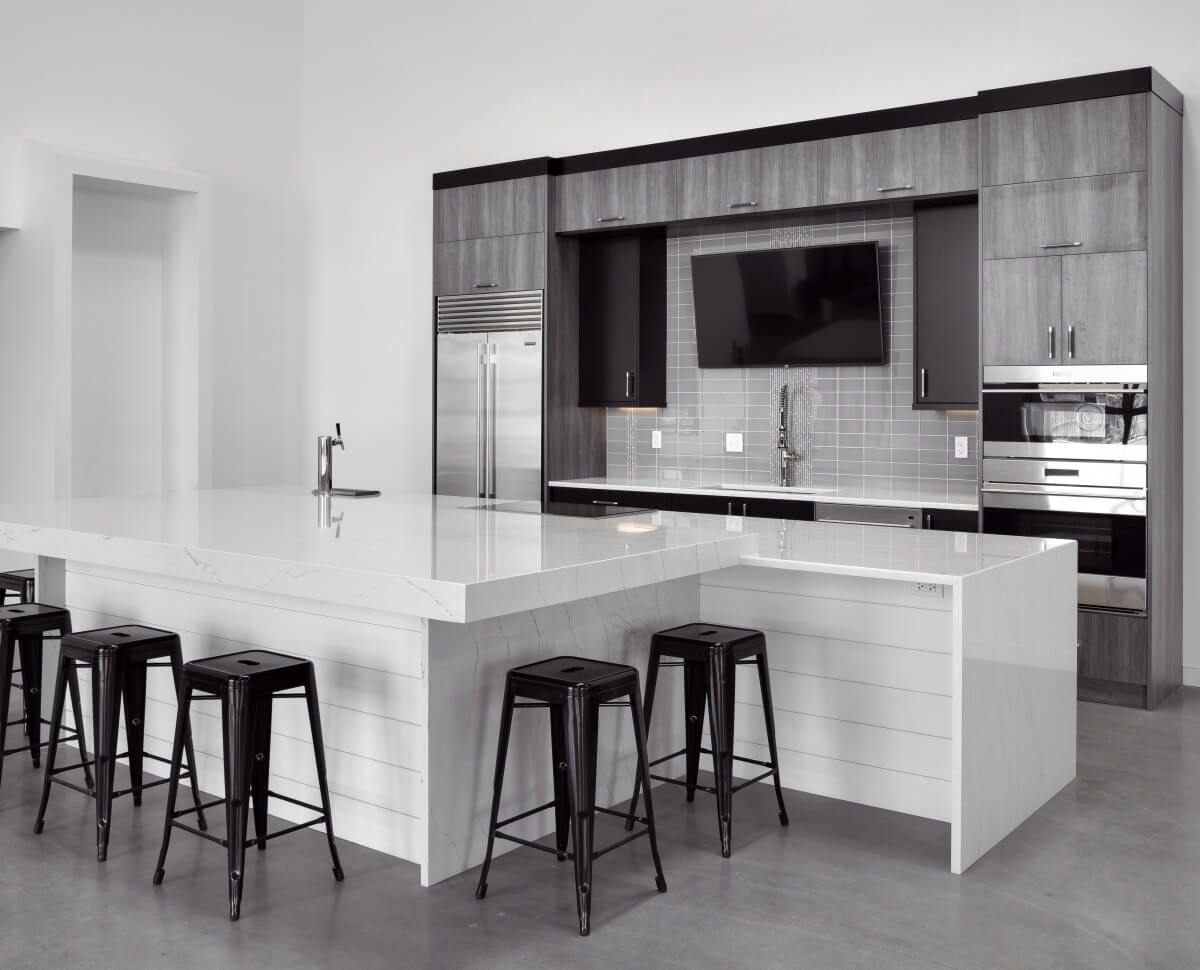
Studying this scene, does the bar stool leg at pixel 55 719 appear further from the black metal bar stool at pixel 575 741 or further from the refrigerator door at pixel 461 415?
the refrigerator door at pixel 461 415

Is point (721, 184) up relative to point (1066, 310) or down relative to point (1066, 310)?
up

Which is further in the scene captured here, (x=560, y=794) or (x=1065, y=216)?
(x=1065, y=216)

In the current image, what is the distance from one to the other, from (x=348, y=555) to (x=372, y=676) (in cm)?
45

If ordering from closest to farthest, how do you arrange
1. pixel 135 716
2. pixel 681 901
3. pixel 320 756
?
pixel 681 901
pixel 320 756
pixel 135 716

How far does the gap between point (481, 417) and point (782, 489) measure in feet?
6.34

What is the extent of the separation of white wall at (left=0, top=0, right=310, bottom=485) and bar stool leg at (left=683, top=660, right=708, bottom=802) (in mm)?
4766

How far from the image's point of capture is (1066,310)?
16.4 feet

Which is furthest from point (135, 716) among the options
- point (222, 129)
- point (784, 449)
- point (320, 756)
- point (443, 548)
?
point (222, 129)

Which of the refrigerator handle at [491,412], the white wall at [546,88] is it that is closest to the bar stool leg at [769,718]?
the white wall at [546,88]

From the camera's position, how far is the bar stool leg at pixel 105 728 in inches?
129

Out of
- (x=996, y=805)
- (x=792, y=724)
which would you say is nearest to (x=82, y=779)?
(x=792, y=724)

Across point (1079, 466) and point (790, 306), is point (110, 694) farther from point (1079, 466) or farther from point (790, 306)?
point (790, 306)

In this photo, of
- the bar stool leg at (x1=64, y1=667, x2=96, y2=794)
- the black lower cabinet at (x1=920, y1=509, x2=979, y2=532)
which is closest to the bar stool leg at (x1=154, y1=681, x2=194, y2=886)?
the bar stool leg at (x1=64, y1=667, x2=96, y2=794)

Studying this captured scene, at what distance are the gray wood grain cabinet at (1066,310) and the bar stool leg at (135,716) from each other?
12.3ft
